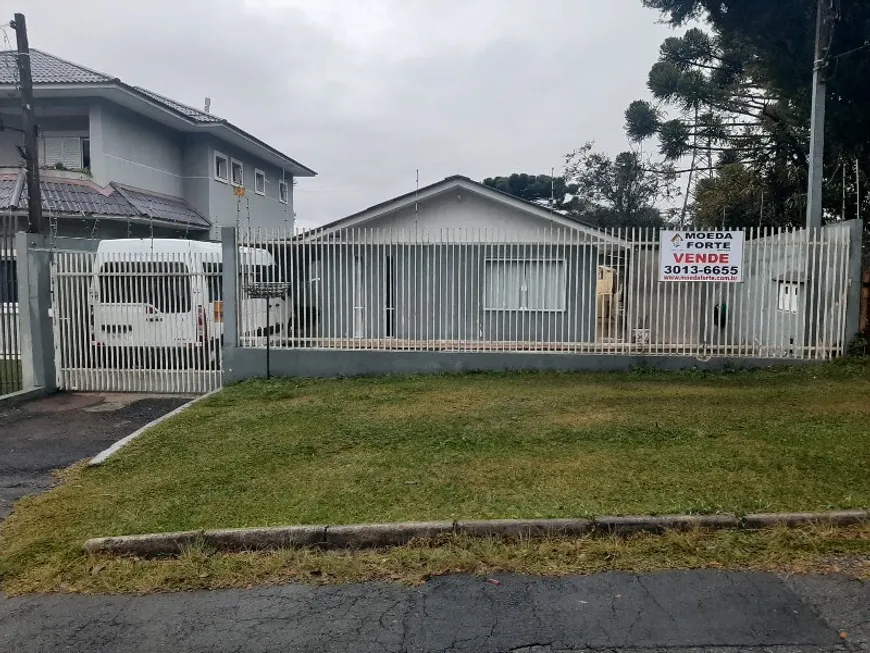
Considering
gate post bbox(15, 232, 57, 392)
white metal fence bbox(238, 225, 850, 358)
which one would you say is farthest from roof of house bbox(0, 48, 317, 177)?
white metal fence bbox(238, 225, 850, 358)

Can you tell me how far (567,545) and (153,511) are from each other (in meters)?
3.00

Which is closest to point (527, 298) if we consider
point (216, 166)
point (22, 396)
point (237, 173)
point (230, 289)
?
point (230, 289)

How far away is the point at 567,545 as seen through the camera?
415 cm

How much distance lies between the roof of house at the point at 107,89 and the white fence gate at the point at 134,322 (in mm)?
7112

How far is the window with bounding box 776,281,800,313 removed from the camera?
394 inches

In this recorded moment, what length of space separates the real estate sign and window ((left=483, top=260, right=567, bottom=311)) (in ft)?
5.28

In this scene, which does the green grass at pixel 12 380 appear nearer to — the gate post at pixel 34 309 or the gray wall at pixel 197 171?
the gate post at pixel 34 309

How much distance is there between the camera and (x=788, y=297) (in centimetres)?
1017

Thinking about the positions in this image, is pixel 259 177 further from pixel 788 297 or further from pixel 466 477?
pixel 466 477

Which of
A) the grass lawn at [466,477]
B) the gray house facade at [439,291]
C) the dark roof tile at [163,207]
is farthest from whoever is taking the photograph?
the dark roof tile at [163,207]

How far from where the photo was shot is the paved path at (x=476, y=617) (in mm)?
3211

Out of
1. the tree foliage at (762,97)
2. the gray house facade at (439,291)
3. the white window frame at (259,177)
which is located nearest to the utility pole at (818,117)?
the tree foliage at (762,97)

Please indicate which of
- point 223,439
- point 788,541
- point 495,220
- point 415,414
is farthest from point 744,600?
point 495,220

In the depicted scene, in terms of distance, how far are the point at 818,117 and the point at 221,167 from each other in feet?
54.9
